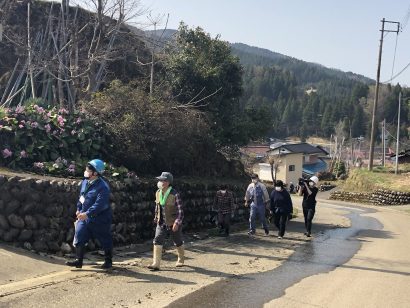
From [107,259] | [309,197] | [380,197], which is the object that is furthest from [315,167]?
[107,259]

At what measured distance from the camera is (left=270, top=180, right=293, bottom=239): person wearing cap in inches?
508

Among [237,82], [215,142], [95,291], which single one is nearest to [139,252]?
[95,291]

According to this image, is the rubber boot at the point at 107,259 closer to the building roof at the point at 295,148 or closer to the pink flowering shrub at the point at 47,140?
the pink flowering shrub at the point at 47,140

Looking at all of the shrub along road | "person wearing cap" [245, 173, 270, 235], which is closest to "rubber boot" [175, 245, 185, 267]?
the shrub along road

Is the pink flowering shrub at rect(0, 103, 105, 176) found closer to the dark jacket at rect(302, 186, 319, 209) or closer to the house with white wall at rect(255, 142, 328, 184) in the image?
the dark jacket at rect(302, 186, 319, 209)

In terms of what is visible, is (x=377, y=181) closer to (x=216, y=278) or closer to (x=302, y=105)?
(x=216, y=278)

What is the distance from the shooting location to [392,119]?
111 metres

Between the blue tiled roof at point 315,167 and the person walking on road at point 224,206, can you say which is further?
the blue tiled roof at point 315,167

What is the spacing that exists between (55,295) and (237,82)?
45.5ft

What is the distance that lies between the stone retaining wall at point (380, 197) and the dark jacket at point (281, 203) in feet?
88.9

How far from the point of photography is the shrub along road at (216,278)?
627cm

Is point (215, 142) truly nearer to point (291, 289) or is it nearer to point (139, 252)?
point (139, 252)

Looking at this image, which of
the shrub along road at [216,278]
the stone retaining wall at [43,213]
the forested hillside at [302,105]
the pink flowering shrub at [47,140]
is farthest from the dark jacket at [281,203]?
the forested hillside at [302,105]

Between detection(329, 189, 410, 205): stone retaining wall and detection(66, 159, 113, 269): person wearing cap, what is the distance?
111ft
